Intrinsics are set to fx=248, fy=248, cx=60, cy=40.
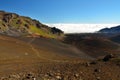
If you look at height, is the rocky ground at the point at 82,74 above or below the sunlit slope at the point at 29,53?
above

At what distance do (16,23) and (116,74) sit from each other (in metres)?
185

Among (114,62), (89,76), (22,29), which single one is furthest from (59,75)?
(22,29)

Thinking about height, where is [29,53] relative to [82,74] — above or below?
below

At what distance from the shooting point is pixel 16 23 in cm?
19862

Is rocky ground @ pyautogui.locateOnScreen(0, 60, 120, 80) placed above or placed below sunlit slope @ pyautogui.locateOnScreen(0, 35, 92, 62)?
above

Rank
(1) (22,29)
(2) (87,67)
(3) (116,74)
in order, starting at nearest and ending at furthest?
(3) (116,74)
(2) (87,67)
(1) (22,29)

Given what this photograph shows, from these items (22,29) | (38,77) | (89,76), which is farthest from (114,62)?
(22,29)

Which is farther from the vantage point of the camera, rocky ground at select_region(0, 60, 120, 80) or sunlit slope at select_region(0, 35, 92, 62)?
sunlit slope at select_region(0, 35, 92, 62)

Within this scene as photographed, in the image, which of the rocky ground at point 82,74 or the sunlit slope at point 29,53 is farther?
the sunlit slope at point 29,53

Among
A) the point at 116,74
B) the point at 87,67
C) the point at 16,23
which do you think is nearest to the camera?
the point at 116,74

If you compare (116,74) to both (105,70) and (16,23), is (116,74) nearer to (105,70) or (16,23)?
(105,70)

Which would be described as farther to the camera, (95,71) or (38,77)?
(95,71)

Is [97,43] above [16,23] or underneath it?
underneath

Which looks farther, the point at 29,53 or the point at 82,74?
the point at 29,53
